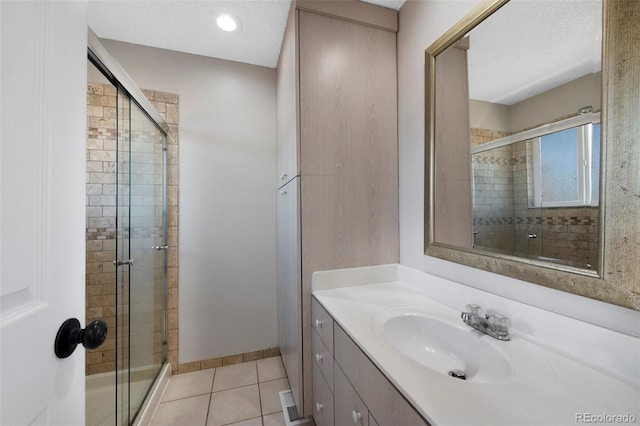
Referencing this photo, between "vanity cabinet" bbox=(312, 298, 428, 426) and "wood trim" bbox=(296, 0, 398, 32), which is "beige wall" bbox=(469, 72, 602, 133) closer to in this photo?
"wood trim" bbox=(296, 0, 398, 32)

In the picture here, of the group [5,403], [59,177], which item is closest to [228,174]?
[59,177]

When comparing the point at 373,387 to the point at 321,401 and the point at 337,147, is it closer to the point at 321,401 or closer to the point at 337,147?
the point at 321,401

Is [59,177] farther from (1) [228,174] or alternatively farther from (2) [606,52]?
(1) [228,174]

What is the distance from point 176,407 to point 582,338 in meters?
2.05

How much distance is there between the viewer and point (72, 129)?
0.53 metres

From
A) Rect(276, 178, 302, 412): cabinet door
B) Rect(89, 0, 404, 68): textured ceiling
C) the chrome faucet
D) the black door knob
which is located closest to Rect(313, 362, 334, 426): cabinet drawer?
Rect(276, 178, 302, 412): cabinet door

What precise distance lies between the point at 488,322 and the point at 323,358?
71cm

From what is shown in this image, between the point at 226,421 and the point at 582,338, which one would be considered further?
the point at 226,421

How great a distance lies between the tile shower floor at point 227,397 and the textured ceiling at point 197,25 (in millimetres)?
2442

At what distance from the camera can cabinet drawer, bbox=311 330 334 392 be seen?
1.07 m

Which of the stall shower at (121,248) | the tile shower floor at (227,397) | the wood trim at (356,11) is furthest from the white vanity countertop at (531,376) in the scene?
the wood trim at (356,11)

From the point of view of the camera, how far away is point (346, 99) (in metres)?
1.38

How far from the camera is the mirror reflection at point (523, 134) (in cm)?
71

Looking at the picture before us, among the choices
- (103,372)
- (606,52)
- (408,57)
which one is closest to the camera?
(606,52)
